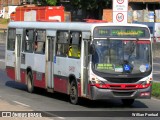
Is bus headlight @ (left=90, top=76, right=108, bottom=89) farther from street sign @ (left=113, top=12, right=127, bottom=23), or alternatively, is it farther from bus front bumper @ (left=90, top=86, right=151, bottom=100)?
street sign @ (left=113, top=12, right=127, bottom=23)

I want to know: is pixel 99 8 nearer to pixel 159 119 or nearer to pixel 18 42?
pixel 18 42

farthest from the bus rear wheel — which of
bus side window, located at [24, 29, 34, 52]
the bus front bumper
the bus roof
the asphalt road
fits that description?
bus side window, located at [24, 29, 34, 52]

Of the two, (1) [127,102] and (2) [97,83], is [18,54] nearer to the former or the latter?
(1) [127,102]

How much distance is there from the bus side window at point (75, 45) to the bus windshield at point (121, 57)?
1.03m

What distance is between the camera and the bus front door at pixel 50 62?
20.2 metres

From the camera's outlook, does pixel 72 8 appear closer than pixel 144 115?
No

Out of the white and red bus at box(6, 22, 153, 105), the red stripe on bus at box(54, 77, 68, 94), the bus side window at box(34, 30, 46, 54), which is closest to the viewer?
the white and red bus at box(6, 22, 153, 105)

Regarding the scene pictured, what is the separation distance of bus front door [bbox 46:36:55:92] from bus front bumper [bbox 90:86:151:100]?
3.41 metres

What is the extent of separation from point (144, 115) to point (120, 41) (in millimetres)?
2726

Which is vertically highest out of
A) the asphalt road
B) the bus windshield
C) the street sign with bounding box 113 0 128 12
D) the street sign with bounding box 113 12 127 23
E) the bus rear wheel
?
the street sign with bounding box 113 0 128 12

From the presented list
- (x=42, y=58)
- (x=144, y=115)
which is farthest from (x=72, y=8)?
(x=144, y=115)

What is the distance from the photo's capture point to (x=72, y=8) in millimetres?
87375

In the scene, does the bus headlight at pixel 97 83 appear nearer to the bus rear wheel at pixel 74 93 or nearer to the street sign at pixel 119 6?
the bus rear wheel at pixel 74 93

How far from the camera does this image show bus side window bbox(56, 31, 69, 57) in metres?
19.3
